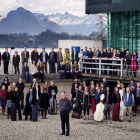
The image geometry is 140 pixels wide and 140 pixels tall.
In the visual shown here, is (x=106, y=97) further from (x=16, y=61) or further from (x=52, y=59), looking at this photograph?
(x=16, y=61)

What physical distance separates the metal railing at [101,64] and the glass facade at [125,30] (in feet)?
18.2

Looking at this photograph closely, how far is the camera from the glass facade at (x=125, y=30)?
33312mm

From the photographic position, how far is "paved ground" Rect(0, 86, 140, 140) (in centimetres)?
1839

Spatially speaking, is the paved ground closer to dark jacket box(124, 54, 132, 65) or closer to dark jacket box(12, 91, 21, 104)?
dark jacket box(12, 91, 21, 104)

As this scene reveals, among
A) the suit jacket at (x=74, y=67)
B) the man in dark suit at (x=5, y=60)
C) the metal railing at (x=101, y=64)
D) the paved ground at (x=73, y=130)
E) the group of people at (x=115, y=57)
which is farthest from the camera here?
the man in dark suit at (x=5, y=60)

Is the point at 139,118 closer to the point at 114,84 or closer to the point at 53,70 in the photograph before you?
the point at 114,84

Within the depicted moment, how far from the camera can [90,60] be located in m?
29.0

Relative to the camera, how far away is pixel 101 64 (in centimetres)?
2816

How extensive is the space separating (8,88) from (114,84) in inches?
293

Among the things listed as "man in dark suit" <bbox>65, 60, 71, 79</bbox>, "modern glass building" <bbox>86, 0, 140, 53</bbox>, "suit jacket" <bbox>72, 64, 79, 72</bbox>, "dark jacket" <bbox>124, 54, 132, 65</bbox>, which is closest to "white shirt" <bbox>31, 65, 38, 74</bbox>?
"man in dark suit" <bbox>65, 60, 71, 79</bbox>

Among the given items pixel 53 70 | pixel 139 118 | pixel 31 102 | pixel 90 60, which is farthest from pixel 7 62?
pixel 139 118

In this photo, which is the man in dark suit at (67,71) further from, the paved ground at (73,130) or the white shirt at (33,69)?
the paved ground at (73,130)

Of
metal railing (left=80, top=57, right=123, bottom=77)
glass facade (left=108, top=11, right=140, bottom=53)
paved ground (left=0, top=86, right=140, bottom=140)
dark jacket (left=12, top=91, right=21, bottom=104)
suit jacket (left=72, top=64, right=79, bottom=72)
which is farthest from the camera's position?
glass facade (left=108, top=11, right=140, bottom=53)

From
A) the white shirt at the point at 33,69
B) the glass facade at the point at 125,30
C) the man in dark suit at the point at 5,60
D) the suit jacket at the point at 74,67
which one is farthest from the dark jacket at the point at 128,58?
the man in dark suit at the point at 5,60
